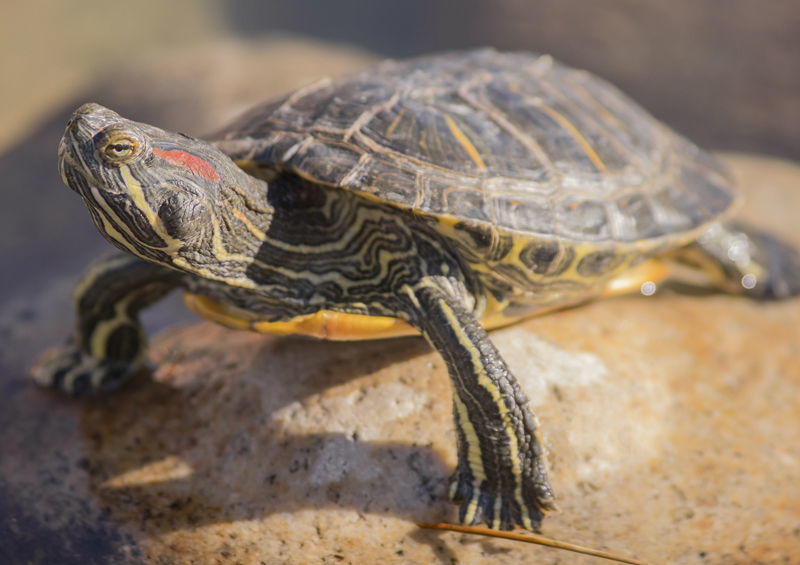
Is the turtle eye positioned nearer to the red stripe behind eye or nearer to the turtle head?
the turtle head

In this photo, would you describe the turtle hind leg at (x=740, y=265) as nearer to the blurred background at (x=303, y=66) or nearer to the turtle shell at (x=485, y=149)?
the turtle shell at (x=485, y=149)

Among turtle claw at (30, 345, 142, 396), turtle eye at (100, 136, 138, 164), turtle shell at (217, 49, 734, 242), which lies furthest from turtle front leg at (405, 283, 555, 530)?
turtle claw at (30, 345, 142, 396)

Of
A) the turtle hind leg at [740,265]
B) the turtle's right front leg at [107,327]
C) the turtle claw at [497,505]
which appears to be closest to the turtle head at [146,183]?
the turtle's right front leg at [107,327]

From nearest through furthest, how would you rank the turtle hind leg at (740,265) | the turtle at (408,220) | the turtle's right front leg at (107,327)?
the turtle at (408,220), the turtle's right front leg at (107,327), the turtle hind leg at (740,265)

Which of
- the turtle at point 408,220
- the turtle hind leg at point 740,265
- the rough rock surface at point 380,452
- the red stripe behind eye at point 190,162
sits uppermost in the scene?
the red stripe behind eye at point 190,162

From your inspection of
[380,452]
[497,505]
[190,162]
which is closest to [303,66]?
→ [190,162]

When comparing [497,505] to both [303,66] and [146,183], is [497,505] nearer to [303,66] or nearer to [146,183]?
[146,183]
